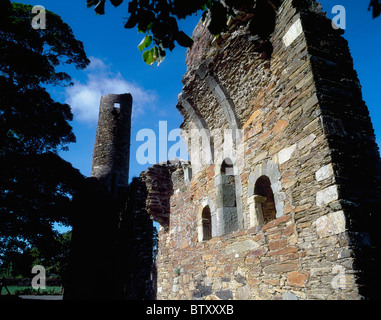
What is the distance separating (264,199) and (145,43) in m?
2.95

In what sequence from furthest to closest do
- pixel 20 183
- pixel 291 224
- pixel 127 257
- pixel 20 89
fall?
1. pixel 127 257
2. pixel 20 89
3. pixel 20 183
4. pixel 291 224

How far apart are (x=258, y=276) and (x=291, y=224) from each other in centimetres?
96

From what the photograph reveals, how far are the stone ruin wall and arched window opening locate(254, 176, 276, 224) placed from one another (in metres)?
0.08

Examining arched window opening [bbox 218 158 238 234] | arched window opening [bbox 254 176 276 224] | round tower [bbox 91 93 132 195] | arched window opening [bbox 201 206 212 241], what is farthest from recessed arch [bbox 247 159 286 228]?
round tower [bbox 91 93 132 195]

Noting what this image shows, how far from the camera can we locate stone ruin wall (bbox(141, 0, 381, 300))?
2.70 meters

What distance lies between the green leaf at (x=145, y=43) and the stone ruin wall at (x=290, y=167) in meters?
1.13

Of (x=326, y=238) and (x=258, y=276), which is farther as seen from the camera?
(x=258, y=276)

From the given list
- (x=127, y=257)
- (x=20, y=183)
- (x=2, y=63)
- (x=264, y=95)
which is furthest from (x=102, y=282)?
(x=264, y=95)

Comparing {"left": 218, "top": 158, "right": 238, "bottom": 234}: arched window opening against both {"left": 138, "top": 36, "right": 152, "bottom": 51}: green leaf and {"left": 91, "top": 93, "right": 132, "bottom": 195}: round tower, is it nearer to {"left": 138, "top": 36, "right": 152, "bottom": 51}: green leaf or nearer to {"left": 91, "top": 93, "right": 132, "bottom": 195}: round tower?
{"left": 138, "top": 36, "right": 152, "bottom": 51}: green leaf

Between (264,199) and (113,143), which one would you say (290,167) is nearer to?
(264,199)

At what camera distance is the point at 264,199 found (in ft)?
14.0

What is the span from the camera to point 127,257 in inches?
553

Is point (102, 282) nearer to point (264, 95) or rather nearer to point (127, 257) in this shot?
point (127, 257)

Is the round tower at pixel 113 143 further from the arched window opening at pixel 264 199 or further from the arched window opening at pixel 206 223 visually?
the arched window opening at pixel 264 199
